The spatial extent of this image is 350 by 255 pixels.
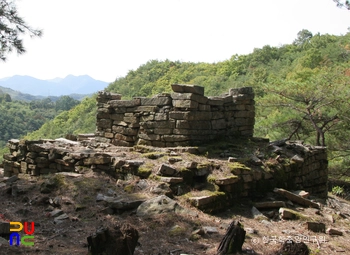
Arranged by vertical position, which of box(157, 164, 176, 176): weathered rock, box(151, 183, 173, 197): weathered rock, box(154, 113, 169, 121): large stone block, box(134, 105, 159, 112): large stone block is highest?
box(134, 105, 159, 112): large stone block

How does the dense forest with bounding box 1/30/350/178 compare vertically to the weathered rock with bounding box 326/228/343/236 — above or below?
above

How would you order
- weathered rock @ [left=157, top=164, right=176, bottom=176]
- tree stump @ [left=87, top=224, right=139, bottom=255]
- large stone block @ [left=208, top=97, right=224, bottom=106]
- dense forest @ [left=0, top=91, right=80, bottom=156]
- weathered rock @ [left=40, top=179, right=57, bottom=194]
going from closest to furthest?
tree stump @ [left=87, top=224, right=139, bottom=255] < weathered rock @ [left=40, top=179, right=57, bottom=194] < weathered rock @ [left=157, top=164, right=176, bottom=176] < large stone block @ [left=208, top=97, right=224, bottom=106] < dense forest @ [left=0, top=91, right=80, bottom=156]

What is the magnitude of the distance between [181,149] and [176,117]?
790mm

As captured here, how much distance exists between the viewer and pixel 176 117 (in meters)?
7.92

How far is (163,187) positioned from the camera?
604 cm

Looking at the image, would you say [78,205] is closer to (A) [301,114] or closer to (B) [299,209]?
(B) [299,209]

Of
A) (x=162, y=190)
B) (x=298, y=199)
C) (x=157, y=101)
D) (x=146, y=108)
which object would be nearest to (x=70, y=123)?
(x=146, y=108)

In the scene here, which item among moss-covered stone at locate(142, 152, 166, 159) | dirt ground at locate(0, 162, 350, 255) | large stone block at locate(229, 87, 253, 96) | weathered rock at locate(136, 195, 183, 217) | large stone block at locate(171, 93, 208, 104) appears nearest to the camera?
dirt ground at locate(0, 162, 350, 255)

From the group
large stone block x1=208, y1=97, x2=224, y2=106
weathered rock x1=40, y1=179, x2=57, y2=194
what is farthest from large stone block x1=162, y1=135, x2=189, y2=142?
weathered rock x1=40, y1=179, x2=57, y2=194

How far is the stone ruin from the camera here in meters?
6.58

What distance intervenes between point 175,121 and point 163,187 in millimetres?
2264

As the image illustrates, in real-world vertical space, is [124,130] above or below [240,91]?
below

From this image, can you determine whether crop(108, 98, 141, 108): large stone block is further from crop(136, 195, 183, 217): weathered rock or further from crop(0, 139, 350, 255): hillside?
crop(136, 195, 183, 217): weathered rock

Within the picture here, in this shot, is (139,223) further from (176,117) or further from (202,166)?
(176,117)
